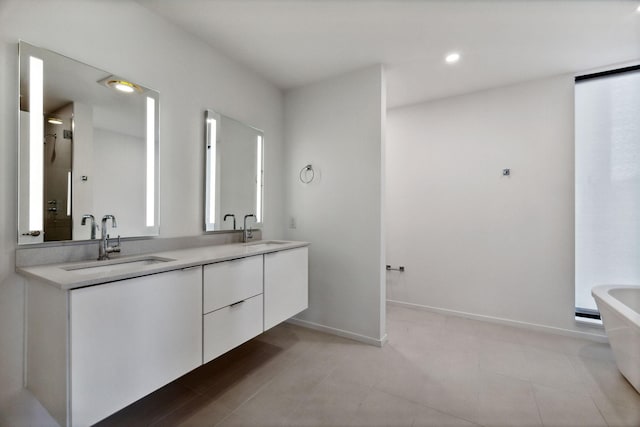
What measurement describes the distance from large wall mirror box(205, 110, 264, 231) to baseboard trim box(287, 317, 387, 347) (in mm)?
1154

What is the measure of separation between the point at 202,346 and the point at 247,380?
552mm

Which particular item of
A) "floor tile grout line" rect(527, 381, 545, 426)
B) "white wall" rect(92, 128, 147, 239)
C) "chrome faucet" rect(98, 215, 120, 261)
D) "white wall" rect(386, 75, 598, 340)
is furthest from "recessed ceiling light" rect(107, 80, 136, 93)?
"floor tile grout line" rect(527, 381, 545, 426)

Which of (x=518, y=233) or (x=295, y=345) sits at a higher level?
(x=518, y=233)

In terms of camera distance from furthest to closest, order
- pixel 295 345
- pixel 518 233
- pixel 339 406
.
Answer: pixel 518 233 < pixel 295 345 < pixel 339 406

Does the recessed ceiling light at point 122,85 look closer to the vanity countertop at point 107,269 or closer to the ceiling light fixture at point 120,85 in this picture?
the ceiling light fixture at point 120,85

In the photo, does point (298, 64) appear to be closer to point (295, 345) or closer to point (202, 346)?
point (202, 346)

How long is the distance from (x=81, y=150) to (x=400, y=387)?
8.09ft

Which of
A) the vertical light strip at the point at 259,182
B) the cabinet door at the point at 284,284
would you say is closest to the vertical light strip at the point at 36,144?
the cabinet door at the point at 284,284

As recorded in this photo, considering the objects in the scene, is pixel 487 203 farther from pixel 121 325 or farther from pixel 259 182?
pixel 121 325

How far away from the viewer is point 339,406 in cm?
164

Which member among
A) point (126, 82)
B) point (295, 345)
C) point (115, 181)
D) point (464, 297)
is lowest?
point (295, 345)

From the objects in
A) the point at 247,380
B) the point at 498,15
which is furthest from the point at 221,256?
the point at 498,15

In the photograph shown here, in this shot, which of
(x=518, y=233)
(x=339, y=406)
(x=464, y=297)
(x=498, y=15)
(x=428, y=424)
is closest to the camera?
(x=428, y=424)

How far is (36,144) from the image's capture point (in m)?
1.38
